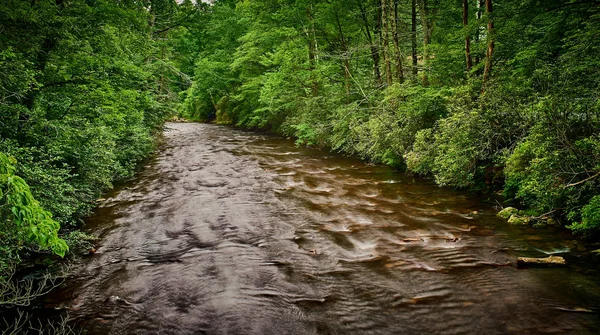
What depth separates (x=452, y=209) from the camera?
25.8 feet

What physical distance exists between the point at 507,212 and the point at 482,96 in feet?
8.76

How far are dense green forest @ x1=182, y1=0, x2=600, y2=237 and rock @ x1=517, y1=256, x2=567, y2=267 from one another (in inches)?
31.9

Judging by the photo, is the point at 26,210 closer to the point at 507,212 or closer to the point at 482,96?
the point at 507,212

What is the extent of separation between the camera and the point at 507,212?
7.14m

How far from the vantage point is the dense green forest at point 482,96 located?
19.3 feet

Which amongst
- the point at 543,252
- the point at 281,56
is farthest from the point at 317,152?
the point at 543,252

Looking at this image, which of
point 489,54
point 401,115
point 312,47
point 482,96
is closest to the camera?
point 482,96

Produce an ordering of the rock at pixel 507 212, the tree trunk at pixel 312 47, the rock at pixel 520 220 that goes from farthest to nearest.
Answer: the tree trunk at pixel 312 47, the rock at pixel 507 212, the rock at pixel 520 220

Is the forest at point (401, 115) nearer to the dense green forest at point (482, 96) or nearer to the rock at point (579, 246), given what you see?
the dense green forest at point (482, 96)

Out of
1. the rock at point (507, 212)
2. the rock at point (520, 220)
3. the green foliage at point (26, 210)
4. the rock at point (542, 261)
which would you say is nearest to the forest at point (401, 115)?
the green foliage at point (26, 210)

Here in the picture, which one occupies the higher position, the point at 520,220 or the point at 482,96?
the point at 482,96

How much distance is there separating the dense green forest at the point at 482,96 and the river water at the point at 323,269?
0.89 metres

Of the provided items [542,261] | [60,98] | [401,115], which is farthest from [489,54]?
[60,98]

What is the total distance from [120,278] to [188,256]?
1107mm
